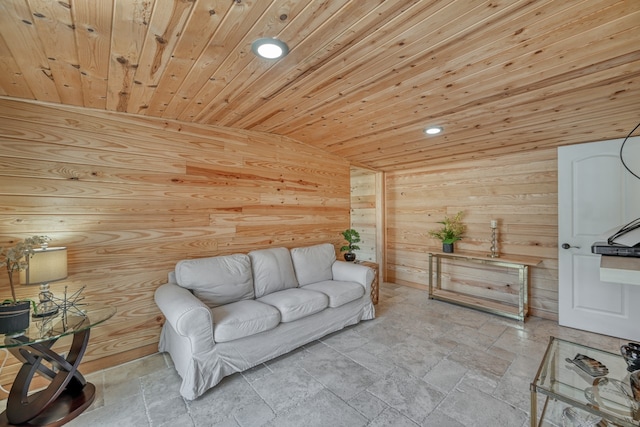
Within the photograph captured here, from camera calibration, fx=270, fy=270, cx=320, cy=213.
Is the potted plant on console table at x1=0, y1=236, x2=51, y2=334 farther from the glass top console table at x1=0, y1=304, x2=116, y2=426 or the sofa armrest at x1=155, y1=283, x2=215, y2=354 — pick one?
the sofa armrest at x1=155, y1=283, x2=215, y2=354

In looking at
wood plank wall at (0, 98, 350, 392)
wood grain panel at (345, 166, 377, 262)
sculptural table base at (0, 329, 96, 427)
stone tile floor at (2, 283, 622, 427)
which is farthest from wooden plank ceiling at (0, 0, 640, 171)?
wood grain panel at (345, 166, 377, 262)

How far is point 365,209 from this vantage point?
5266 millimetres

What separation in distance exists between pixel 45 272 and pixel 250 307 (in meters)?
1.32

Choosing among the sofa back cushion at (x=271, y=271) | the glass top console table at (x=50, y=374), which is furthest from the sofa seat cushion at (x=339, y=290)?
the glass top console table at (x=50, y=374)

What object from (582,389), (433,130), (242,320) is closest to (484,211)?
(433,130)

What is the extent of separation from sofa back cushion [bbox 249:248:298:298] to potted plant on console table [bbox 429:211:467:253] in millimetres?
2225

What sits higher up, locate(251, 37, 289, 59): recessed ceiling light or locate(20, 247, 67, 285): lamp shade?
locate(251, 37, 289, 59): recessed ceiling light

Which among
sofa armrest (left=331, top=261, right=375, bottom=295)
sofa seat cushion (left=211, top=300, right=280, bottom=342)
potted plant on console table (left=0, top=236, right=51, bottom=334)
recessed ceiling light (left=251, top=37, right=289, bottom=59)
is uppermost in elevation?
recessed ceiling light (left=251, top=37, right=289, bottom=59)

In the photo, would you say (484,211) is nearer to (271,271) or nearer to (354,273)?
(354,273)

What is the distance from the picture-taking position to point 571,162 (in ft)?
9.63

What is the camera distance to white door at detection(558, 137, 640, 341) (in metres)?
2.65

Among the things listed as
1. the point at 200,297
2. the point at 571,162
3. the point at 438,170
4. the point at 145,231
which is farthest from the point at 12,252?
the point at 571,162

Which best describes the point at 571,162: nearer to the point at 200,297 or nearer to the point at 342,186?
the point at 342,186

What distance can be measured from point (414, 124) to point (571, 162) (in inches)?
74.0
